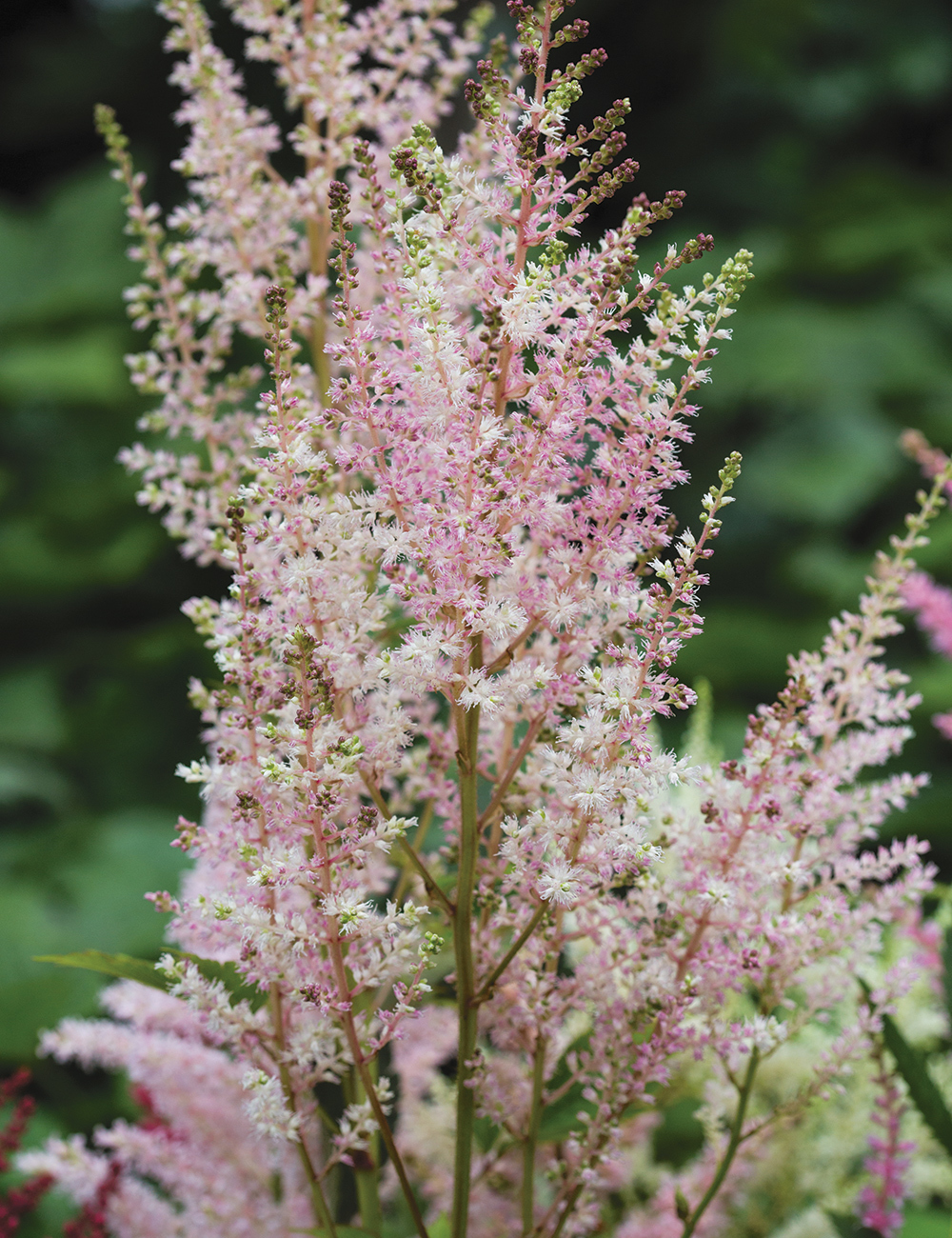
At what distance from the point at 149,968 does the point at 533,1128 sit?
239mm

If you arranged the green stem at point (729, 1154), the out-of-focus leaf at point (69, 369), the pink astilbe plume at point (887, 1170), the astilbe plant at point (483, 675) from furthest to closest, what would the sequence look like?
the out-of-focus leaf at point (69, 369) < the pink astilbe plume at point (887, 1170) < the green stem at point (729, 1154) < the astilbe plant at point (483, 675)

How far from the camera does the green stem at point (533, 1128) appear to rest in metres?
0.65

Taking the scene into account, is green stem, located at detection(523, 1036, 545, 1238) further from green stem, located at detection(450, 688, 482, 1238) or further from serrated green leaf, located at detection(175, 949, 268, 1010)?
serrated green leaf, located at detection(175, 949, 268, 1010)

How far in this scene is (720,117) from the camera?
449 cm

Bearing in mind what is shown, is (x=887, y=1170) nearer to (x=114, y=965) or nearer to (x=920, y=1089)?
(x=920, y=1089)

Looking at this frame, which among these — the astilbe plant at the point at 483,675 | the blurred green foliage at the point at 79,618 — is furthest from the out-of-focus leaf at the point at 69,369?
the astilbe plant at the point at 483,675

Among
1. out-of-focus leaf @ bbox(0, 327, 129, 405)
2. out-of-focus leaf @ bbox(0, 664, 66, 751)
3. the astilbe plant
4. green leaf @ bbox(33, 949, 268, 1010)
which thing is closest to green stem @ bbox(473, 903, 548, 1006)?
the astilbe plant

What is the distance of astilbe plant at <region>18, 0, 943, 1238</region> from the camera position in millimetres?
528

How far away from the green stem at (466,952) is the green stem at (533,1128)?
2.2 inches

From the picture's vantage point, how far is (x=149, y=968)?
60 centimetres

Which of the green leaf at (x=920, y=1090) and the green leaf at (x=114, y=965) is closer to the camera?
the green leaf at (x=114, y=965)

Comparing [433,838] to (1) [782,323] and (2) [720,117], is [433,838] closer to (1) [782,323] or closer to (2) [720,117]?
(1) [782,323]

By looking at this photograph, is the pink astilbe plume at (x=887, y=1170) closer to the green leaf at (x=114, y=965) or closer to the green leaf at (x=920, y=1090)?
the green leaf at (x=920, y=1090)


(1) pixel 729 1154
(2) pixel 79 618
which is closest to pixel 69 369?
(2) pixel 79 618
